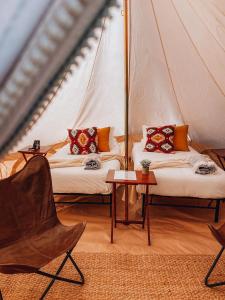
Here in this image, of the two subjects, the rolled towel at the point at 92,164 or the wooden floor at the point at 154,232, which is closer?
the wooden floor at the point at 154,232

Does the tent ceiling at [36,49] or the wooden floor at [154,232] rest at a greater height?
the tent ceiling at [36,49]

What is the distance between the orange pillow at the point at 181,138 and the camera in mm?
4121

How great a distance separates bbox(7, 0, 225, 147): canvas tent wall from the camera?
2.83 metres

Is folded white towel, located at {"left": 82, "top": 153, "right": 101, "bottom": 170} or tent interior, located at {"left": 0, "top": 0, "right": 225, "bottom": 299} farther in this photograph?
folded white towel, located at {"left": 82, "top": 153, "right": 101, "bottom": 170}

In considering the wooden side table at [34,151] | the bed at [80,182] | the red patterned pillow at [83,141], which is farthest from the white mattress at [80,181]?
the wooden side table at [34,151]

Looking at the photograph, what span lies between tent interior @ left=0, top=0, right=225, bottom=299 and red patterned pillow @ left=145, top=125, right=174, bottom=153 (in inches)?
6.5

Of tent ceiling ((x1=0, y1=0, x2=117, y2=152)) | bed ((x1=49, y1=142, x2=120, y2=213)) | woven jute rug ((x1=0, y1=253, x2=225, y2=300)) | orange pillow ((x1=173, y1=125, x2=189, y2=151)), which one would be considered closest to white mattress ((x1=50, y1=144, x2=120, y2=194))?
bed ((x1=49, y1=142, x2=120, y2=213))

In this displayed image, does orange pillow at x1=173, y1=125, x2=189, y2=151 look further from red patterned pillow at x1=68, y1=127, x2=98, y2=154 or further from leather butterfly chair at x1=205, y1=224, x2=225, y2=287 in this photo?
leather butterfly chair at x1=205, y1=224, x2=225, y2=287

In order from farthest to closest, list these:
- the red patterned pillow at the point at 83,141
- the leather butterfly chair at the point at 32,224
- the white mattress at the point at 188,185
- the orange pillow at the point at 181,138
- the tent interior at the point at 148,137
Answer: the orange pillow at the point at 181,138
the red patterned pillow at the point at 83,141
the white mattress at the point at 188,185
the tent interior at the point at 148,137
the leather butterfly chair at the point at 32,224

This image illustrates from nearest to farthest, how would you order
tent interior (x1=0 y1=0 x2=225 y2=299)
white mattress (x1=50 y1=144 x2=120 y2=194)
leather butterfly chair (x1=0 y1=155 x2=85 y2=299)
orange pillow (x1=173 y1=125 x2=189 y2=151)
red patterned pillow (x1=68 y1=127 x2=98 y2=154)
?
1. leather butterfly chair (x1=0 y1=155 x2=85 y2=299)
2. tent interior (x1=0 y1=0 x2=225 y2=299)
3. white mattress (x1=50 y1=144 x2=120 y2=194)
4. red patterned pillow (x1=68 y1=127 x2=98 y2=154)
5. orange pillow (x1=173 y1=125 x2=189 y2=151)

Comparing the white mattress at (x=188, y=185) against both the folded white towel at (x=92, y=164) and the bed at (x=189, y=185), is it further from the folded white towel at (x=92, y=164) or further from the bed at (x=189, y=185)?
the folded white towel at (x=92, y=164)

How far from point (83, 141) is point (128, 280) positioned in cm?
233

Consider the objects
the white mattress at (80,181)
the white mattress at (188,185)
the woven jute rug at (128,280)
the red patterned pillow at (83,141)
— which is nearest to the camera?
the woven jute rug at (128,280)

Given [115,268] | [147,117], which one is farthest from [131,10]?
[115,268]
